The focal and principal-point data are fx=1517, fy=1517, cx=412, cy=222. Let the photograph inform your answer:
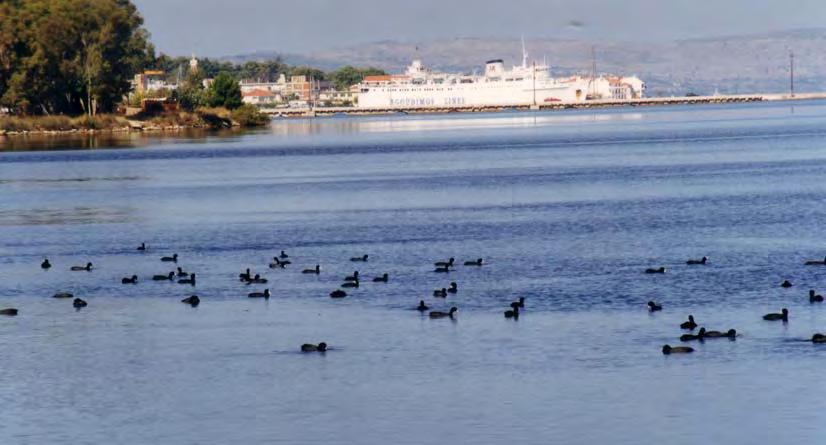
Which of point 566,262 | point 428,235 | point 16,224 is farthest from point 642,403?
point 16,224

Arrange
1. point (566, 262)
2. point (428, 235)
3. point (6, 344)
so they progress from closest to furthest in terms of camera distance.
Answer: point (6, 344), point (566, 262), point (428, 235)

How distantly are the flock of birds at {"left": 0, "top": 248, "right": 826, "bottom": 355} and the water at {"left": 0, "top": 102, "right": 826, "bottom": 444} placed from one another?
0.27m

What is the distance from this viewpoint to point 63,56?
425ft

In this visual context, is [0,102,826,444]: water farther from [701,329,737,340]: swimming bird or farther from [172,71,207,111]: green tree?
[172,71,207,111]: green tree

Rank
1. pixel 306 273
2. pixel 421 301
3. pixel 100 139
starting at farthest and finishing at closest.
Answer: pixel 100 139 < pixel 306 273 < pixel 421 301

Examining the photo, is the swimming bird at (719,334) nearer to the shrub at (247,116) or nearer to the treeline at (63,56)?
the treeline at (63,56)

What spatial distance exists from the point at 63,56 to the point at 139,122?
17.0m

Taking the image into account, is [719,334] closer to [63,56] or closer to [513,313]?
[513,313]

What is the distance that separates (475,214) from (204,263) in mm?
14500

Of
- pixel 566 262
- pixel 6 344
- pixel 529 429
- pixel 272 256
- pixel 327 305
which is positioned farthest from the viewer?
pixel 272 256

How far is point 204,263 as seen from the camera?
37906mm

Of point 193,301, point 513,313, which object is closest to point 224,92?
point 193,301

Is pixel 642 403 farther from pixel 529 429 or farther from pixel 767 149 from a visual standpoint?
pixel 767 149

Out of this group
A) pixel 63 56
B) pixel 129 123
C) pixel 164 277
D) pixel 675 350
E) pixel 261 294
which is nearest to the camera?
pixel 675 350
